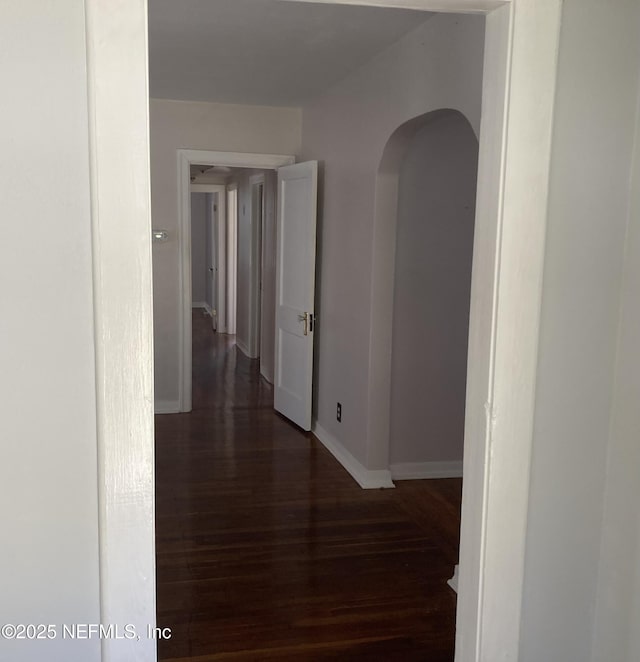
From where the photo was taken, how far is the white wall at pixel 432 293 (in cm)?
438

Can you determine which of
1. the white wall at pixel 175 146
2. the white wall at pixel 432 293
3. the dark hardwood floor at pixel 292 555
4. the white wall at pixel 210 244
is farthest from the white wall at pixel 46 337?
the white wall at pixel 210 244

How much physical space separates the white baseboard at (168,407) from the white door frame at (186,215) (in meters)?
0.04

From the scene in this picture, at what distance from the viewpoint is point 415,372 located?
4582mm

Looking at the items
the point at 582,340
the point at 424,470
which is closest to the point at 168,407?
the point at 424,470

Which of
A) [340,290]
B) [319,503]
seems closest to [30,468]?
[319,503]

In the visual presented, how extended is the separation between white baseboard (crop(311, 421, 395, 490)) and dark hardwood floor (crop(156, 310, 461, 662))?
0.22ft

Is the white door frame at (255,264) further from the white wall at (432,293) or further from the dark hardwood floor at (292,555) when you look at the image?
the white wall at (432,293)

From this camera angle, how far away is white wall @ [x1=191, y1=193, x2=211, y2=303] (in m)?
13.4

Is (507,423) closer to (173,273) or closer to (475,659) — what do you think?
(475,659)

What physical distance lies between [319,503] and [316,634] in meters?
1.39

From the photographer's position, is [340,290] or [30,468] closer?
[30,468]

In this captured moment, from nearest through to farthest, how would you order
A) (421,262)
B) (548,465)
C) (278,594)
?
(548,465), (278,594), (421,262)

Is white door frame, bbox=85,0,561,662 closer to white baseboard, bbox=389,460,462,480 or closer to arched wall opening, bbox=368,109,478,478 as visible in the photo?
arched wall opening, bbox=368,109,478,478

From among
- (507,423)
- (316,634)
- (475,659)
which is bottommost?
(316,634)
